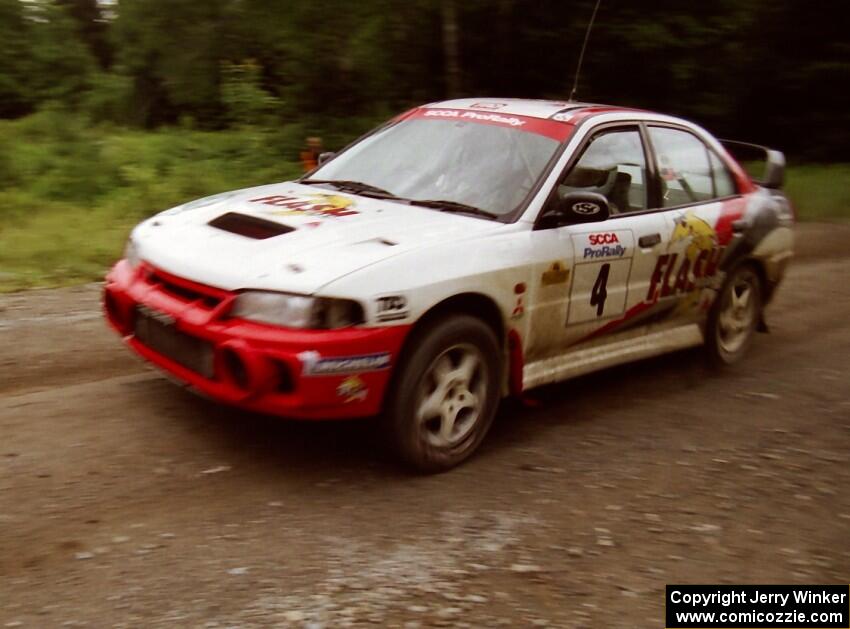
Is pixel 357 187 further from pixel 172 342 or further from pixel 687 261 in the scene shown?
pixel 687 261

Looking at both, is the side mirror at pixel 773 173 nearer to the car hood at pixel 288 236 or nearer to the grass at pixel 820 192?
the car hood at pixel 288 236

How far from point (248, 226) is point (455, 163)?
4.21 feet

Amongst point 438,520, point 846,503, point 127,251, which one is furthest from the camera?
point 127,251

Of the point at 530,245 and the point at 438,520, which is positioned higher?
the point at 530,245

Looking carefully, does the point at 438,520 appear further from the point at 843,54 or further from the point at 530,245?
the point at 843,54

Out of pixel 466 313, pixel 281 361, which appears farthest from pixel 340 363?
pixel 466 313

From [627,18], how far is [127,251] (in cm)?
1391

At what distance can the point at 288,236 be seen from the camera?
4516 millimetres

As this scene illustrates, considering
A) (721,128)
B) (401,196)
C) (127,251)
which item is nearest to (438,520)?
(401,196)

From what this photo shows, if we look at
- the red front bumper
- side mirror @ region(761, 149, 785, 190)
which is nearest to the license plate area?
the red front bumper

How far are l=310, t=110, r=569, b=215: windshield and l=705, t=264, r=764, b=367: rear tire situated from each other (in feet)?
6.17

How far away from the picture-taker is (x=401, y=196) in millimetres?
5258

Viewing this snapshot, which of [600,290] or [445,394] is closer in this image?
[445,394]

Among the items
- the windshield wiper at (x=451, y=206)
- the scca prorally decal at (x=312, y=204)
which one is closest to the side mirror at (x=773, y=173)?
the windshield wiper at (x=451, y=206)
